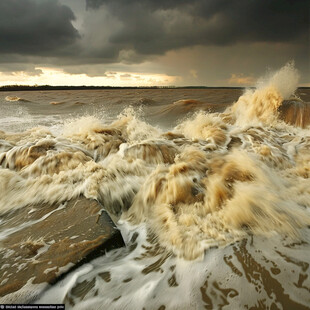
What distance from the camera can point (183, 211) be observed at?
2.63 m

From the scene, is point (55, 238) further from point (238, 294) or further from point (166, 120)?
point (166, 120)

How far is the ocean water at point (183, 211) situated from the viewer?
1688mm

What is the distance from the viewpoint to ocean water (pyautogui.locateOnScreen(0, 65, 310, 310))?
5.54 feet

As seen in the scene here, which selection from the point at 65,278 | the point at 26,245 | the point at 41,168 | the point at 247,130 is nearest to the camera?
the point at 65,278

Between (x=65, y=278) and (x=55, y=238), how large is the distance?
1.71 feet

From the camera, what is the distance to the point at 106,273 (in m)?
1.91

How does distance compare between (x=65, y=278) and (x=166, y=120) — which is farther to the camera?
(x=166, y=120)

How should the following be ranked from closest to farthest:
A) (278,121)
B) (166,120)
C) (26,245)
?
1. (26,245)
2. (278,121)
3. (166,120)

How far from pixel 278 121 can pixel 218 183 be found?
19.0ft

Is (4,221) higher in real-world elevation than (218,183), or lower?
lower

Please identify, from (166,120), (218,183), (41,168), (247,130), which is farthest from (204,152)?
(166,120)

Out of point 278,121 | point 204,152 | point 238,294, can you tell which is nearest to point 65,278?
point 238,294

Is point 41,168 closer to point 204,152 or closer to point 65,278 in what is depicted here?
point 65,278

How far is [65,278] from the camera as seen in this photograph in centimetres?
181
